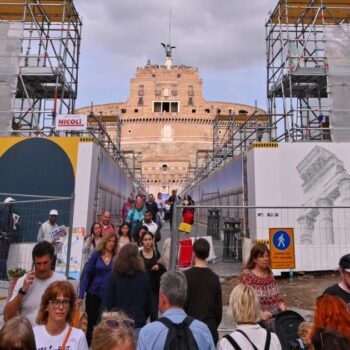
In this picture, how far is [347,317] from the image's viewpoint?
2.60 meters

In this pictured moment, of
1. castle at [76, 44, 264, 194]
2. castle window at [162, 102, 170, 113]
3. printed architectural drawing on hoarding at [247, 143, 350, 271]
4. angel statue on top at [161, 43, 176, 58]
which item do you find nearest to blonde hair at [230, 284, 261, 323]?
printed architectural drawing on hoarding at [247, 143, 350, 271]

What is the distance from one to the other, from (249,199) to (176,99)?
75809mm

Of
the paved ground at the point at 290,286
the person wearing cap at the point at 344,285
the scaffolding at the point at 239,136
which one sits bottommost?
the paved ground at the point at 290,286

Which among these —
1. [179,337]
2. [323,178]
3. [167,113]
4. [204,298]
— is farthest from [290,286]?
[167,113]

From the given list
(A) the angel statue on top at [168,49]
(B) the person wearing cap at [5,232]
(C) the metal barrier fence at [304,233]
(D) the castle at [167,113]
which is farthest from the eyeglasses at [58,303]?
(A) the angel statue on top at [168,49]

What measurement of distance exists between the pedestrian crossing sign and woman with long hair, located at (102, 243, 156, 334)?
3516mm

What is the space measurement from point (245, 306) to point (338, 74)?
43.1ft

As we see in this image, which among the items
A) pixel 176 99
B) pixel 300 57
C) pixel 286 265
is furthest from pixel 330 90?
pixel 176 99

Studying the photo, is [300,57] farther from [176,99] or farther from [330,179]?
[176,99]

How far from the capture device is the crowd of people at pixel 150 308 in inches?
85.4

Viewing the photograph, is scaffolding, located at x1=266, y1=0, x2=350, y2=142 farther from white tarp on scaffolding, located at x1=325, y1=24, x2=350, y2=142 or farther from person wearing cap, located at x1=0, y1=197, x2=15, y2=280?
person wearing cap, located at x1=0, y1=197, x2=15, y2=280

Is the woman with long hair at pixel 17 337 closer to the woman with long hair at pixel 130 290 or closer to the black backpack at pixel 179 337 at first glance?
the black backpack at pixel 179 337

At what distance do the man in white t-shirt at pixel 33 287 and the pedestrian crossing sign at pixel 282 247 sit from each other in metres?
4.45

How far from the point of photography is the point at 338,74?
13.7 meters
